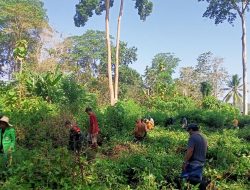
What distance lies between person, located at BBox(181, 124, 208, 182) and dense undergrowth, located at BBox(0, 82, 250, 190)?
1.91 feet

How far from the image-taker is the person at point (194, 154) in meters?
7.04

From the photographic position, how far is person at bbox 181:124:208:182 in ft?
23.1

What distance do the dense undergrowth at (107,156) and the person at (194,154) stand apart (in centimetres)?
58

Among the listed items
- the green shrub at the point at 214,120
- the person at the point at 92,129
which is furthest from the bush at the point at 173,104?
the person at the point at 92,129

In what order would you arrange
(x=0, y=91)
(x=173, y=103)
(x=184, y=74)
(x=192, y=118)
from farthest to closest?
(x=184, y=74) < (x=173, y=103) < (x=192, y=118) < (x=0, y=91)

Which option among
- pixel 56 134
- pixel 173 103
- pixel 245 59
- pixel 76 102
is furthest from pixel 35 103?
pixel 245 59

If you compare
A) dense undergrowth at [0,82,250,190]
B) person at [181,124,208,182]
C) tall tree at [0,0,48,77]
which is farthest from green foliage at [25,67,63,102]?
tall tree at [0,0,48,77]

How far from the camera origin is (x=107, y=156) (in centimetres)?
1078

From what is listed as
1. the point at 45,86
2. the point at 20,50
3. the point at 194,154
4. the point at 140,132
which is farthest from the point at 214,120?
the point at 194,154

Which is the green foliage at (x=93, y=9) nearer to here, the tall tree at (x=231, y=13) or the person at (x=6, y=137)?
the tall tree at (x=231, y=13)

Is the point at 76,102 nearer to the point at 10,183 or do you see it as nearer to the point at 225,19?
the point at 10,183

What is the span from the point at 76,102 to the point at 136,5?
21.8 m

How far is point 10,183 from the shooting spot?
663 centimetres

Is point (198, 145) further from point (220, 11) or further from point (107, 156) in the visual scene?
point (220, 11)
